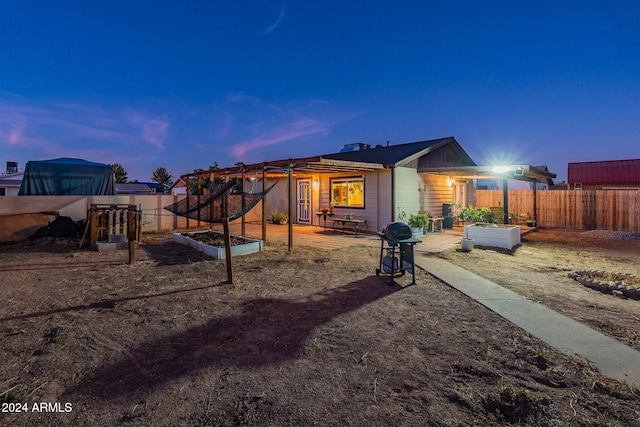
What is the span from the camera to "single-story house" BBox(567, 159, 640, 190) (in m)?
20.4

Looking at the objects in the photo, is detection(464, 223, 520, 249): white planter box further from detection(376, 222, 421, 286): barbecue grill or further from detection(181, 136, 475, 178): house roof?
detection(376, 222, 421, 286): barbecue grill

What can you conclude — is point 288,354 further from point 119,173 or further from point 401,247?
point 119,173

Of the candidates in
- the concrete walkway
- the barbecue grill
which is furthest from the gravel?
the barbecue grill

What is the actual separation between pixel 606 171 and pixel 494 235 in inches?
802

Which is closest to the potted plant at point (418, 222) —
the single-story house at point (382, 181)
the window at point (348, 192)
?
the single-story house at point (382, 181)

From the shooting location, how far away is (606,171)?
21.4 meters

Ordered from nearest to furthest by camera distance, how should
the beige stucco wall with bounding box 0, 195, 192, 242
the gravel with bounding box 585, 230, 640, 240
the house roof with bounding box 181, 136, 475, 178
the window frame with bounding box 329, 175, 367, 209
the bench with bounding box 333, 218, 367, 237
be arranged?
1. the house roof with bounding box 181, 136, 475, 178
2. the beige stucco wall with bounding box 0, 195, 192, 242
3. the gravel with bounding box 585, 230, 640, 240
4. the bench with bounding box 333, 218, 367, 237
5. the window frame with bounding box 329, 175, 367, 209

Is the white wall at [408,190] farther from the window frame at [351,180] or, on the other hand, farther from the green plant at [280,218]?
the green plant at [280,218]

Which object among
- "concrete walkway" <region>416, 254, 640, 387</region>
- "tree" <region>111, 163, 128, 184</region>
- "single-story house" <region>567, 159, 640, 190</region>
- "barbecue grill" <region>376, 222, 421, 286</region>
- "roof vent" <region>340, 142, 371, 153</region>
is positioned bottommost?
"concrete walkway" <region>416, 254, 640, 387</region>

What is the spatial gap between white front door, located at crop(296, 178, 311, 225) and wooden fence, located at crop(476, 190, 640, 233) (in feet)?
33.8

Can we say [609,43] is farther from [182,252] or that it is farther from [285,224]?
[182,252]

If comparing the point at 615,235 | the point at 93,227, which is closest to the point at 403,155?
the point at 615,235

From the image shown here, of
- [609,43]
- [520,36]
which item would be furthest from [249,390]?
[609,43]

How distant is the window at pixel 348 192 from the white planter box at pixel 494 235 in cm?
408
